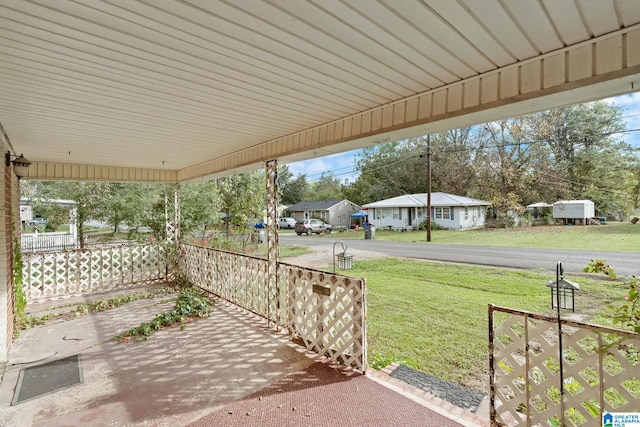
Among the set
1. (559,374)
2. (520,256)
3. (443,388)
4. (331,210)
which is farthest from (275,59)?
(331,210)

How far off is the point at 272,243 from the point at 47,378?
273cm

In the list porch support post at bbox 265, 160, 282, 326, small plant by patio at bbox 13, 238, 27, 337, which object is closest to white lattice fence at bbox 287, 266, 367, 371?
porch support post at bbox 265, 160, 282, 326

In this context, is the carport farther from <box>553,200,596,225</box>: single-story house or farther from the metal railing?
<box>553,200,596,225</box>: single-story house

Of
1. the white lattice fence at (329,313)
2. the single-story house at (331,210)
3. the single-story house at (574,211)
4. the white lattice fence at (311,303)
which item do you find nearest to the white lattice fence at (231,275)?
the white lattice fence at (311,303)

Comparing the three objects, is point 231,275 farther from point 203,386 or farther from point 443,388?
point 443,388

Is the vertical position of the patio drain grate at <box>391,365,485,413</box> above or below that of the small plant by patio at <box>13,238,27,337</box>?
below

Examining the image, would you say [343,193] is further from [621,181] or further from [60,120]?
[60,120]

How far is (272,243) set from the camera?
14.2 feet

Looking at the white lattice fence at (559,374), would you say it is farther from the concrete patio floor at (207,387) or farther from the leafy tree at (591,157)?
the leafy tree at (591,157)

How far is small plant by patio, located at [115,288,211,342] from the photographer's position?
4.03 m

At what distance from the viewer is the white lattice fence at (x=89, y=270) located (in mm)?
5980

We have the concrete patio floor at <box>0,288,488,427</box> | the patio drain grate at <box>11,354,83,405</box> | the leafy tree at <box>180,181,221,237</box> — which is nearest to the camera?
the concrete patio floor at <box>0,288,488,427</box>

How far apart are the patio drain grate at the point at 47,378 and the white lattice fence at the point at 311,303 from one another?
2.21 meters

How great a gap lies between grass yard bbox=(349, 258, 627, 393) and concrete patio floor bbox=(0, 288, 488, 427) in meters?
0.77
